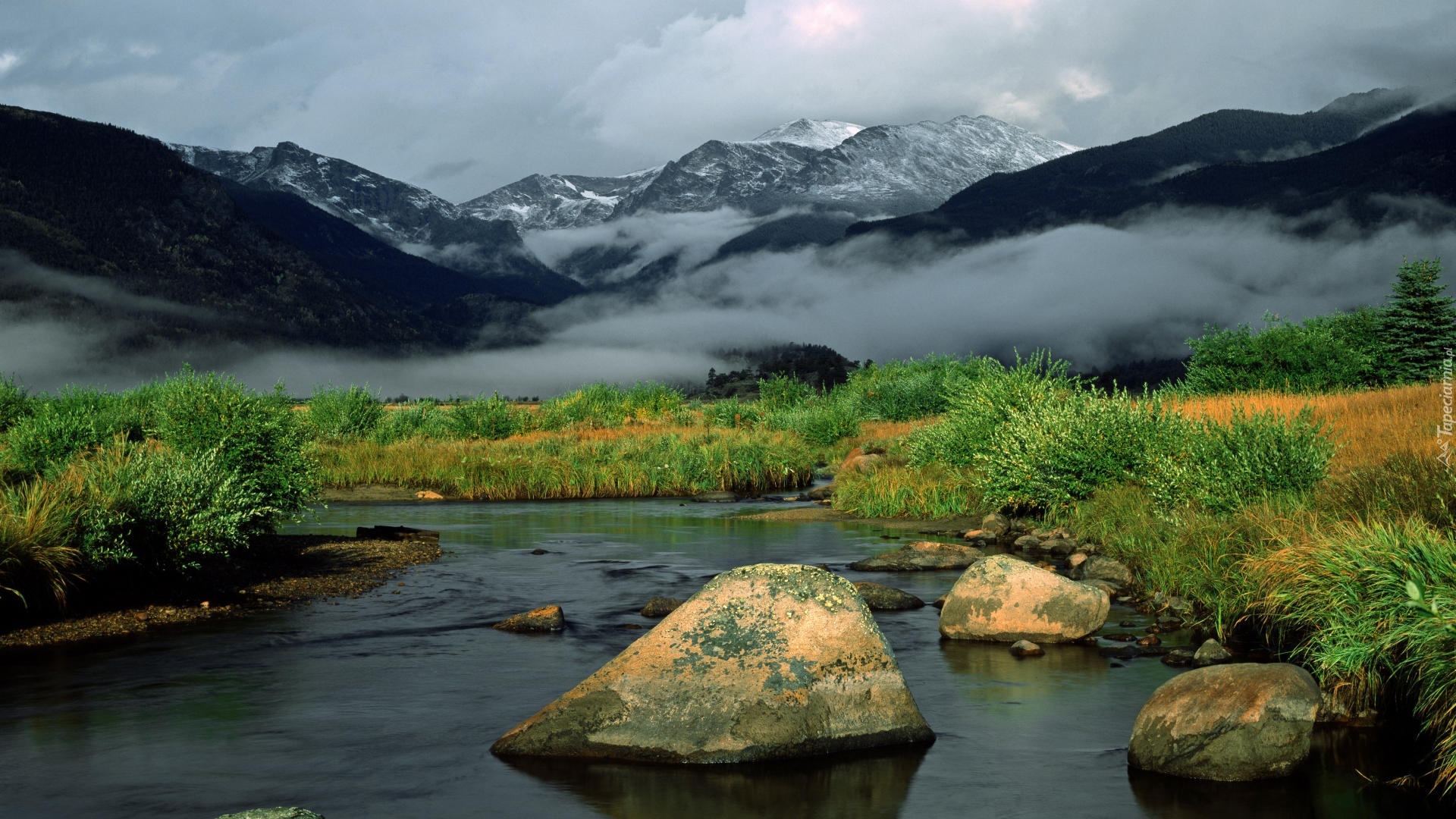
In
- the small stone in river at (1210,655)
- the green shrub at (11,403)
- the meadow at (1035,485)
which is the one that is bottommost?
the small stone in river at (1210,655)

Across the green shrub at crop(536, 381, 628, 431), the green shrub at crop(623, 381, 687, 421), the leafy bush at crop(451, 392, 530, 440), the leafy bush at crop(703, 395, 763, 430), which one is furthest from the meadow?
the green shrub at crop(623, 381, 687, 421)

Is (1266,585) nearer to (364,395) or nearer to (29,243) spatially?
(364,395)

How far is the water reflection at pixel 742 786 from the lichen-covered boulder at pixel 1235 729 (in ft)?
6.96

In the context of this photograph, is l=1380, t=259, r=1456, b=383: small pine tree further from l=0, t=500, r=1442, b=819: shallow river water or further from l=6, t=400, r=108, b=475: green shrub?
l=6, t=400, r=108, b=475: green shrub

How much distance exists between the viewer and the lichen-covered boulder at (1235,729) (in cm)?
886

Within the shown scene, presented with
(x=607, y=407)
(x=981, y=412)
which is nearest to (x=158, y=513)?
(x=981, y=412)

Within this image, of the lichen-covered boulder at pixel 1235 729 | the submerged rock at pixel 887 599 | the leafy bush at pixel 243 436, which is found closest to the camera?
the lichen-covered boulder at pixel 1235 729

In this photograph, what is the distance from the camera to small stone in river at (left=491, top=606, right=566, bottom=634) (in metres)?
14.9

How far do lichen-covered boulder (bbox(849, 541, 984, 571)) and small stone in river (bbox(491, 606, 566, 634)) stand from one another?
22.3ft

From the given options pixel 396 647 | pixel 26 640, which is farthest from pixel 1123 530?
pixel 26 640

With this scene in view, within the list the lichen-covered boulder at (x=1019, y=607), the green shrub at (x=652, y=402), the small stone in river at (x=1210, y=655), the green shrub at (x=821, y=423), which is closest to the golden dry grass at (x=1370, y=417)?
the lichen-covered boulder at (x=1019, y=607)

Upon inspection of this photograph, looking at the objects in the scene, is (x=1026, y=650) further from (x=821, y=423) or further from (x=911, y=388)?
(x=911, y=388)

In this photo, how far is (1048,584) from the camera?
1389 centimetres

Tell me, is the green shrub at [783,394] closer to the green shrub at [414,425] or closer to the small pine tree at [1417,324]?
the green shrub at [414,425]
